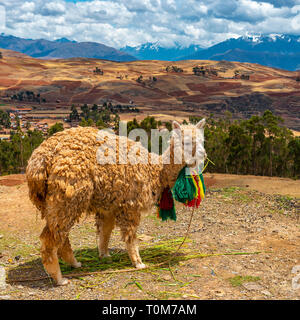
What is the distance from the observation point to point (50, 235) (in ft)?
17.0

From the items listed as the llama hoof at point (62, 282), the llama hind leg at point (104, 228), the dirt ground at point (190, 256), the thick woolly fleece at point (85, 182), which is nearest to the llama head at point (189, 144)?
the thick woolly fleece at point (85, 182)

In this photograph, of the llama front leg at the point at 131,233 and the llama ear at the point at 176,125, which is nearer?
the llama ear at the point at 176,125

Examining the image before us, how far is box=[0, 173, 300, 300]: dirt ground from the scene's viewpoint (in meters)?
5.23

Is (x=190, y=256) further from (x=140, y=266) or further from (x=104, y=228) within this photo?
(x=104, y=228)

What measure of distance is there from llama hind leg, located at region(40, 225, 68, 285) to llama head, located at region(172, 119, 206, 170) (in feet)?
8.30

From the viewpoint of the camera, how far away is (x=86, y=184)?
17.1ft

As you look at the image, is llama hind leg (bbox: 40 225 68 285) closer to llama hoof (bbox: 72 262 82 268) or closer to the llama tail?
the llama tail

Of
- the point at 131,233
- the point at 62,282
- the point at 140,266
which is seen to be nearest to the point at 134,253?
the point at 140,266

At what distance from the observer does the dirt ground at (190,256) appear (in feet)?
17.2

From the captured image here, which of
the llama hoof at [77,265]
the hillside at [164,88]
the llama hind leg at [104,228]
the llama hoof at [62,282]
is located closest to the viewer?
the llama hoof at [62,282]

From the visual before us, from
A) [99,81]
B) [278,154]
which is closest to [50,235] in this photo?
[278,154]

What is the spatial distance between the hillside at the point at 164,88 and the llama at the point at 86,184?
73280mm

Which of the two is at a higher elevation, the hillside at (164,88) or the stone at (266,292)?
the hillside at (164,88)

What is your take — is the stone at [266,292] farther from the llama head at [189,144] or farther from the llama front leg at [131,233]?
the llama head at [189,144]
